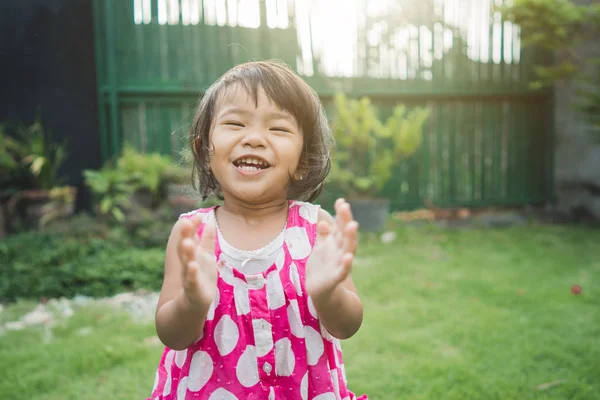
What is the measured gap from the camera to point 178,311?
1308mm

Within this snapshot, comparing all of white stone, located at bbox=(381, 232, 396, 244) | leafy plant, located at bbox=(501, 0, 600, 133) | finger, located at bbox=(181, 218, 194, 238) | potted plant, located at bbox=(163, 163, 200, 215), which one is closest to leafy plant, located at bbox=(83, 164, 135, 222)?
potted plant, located at bbox=(163, 163, 200, 215)

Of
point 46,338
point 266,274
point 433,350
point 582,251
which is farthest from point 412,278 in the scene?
point 266,274

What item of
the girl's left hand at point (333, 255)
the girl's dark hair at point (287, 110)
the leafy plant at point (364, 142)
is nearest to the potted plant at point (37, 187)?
the leafy plant at point (364, 142)

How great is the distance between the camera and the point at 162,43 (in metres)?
5.56

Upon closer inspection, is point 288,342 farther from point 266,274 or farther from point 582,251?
point 582,251

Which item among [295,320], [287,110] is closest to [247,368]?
[295,320]

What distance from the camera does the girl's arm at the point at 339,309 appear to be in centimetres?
129

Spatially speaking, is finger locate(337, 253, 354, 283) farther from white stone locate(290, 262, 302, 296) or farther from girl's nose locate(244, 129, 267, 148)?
girl's nose locate(244, 129, 267, 148)

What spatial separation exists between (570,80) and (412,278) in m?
4.09

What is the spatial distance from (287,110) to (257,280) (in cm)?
48

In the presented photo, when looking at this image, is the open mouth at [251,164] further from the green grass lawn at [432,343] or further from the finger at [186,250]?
the green grass lawn at [432,343]

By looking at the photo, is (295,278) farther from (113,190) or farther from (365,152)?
(365,152)

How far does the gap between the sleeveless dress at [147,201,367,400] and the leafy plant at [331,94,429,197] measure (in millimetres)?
3994

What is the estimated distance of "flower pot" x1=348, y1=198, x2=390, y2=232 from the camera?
561 cm
